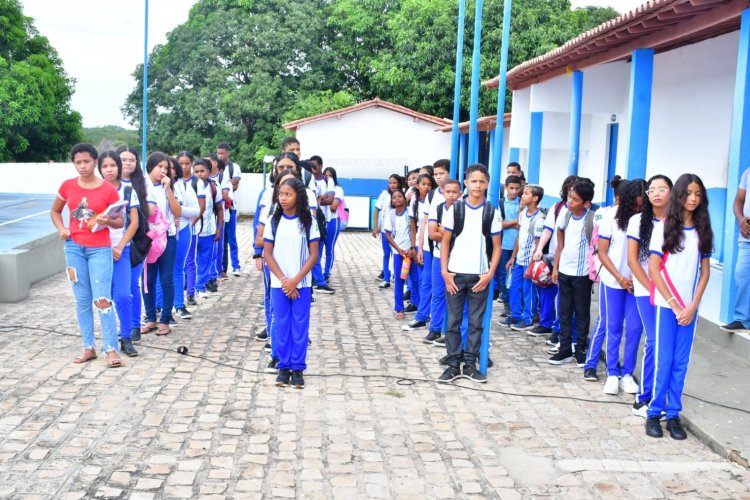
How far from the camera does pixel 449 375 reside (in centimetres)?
699

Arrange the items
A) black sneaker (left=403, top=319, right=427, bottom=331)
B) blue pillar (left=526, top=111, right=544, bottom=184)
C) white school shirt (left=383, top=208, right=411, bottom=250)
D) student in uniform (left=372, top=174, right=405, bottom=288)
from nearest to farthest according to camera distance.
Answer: black sneaker (left=403, top=319, right=427, bottom=331), white school shirt (left=383, top=208, right=411, bottom=250), student in uniform (left=372, top=174, right=405, bottom=288), blue pillar (left=526, top=111, right=544, bottom=184)

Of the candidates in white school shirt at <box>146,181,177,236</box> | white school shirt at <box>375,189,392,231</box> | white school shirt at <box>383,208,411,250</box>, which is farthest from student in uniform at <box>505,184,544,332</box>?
white school shirt at <box>146,181,177,236</box>

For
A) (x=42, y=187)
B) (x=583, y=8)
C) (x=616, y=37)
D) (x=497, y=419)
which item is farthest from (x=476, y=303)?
(x=583, y=8)

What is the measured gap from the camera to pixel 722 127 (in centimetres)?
1134

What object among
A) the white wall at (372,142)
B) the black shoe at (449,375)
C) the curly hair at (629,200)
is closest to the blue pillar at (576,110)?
the curly hair at (629,200)

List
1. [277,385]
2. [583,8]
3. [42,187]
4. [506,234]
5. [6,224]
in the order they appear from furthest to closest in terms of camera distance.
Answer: [583,8] → [42,187] → [6,224] → [506,234] → [277,385]

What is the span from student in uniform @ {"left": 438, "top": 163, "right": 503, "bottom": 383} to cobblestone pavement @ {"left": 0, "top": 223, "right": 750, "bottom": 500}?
0.55 meters

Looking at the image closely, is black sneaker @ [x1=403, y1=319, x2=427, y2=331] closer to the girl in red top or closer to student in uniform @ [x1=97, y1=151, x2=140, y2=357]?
student in uniform @ [x1=97, y1=151, x2=140, y2=357]

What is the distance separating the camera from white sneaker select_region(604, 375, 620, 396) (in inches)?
262

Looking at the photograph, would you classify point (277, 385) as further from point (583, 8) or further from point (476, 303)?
point (583, 8)

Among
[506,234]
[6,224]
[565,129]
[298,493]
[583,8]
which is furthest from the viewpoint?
[583,8]

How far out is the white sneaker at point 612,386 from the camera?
21.8 feet

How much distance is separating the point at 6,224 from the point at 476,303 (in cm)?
1027

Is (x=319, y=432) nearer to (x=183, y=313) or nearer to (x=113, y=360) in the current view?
(x=113, y=360)
